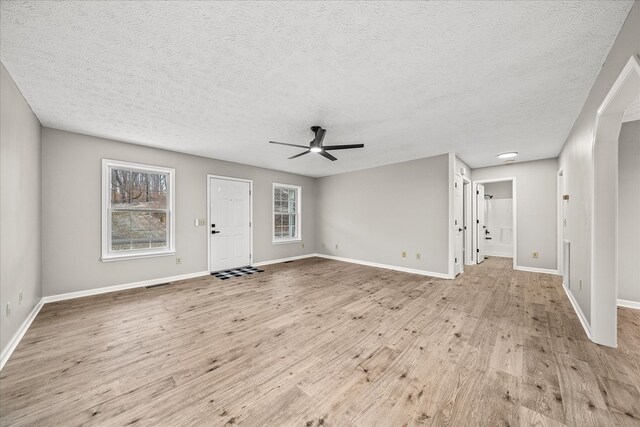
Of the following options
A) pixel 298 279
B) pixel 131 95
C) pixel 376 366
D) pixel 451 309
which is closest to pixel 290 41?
pixel 131 95

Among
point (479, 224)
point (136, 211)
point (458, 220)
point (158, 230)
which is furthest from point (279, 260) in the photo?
point (479, 224)

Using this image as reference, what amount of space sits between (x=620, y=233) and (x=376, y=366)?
402 centimetres

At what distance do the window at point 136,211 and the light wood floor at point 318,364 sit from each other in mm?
944

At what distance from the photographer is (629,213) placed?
3232 mm

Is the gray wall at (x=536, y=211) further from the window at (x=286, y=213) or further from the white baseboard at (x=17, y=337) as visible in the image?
the white baseboard at (x=17, y=337)

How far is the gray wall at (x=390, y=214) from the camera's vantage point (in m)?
4.86

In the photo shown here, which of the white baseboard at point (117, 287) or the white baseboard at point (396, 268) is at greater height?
the white baseboard at point (117, 287)

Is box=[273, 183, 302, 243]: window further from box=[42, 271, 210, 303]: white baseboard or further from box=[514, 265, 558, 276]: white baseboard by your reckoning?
box=[514, 265, 558, 276]: white baseboard

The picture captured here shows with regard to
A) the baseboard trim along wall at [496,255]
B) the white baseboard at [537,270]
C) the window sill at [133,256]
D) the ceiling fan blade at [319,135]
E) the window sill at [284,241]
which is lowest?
the baseboard trim along wall at [496,255]

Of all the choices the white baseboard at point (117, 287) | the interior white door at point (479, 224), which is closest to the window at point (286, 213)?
the white baseboard at point (117, 287)

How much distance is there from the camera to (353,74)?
211 centimetres

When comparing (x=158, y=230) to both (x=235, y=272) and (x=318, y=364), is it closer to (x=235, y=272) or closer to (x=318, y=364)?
(x=235, y=272)

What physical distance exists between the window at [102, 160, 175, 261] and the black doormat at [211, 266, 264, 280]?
1001 millimetres

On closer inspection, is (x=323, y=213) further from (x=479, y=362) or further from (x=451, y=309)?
(x=479, y=362)
